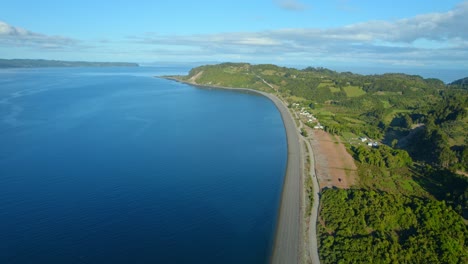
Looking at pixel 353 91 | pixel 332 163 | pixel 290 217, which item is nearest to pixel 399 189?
pixel 332 163

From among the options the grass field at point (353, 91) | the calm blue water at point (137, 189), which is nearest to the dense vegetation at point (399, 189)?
the calm blue water at point (137, 189)

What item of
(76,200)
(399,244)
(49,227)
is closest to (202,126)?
(76,200)

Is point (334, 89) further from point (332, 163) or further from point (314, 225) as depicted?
point (314, 225)

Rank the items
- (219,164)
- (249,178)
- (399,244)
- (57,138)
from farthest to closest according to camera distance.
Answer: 1. (57,138)
2. (219,164)
3. (249,178)
4. (399,244)

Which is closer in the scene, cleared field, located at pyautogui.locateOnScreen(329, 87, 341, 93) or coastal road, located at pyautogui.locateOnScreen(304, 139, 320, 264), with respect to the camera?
coastal road, located at pyautogui.locateOnScreen(304, 139, 320, 264)

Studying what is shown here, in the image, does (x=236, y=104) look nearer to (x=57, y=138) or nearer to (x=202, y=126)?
(x=202, y=126)

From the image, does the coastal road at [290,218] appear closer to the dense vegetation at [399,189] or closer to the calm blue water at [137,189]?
the calm blue water at [137,189]

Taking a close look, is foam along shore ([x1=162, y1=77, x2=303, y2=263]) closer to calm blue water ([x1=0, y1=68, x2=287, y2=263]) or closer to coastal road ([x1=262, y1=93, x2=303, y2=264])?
coastal road ([x1=262, y1=93, x2=303, y2=264])

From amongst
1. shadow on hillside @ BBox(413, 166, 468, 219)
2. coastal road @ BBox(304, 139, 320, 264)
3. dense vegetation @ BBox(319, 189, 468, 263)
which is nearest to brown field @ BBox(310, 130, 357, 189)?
coastal road @ BBox(304, 139, 320, 264)
